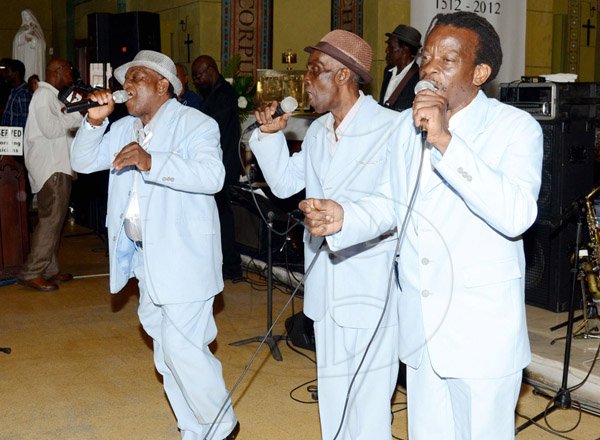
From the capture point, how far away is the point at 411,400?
2.51 metres

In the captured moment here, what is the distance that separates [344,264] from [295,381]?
174 centimetres

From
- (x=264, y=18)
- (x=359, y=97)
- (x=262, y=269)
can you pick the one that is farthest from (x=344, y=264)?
(x=264, y=18)

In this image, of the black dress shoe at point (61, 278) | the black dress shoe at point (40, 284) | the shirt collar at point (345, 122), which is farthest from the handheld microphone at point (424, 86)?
the black dress shoe at point (61, 278)

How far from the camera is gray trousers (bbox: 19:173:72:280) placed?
22.8 ft

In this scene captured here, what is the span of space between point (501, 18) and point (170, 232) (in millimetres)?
3865

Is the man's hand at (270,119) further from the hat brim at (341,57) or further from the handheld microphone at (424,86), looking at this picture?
the handheld microphone at (424,86)

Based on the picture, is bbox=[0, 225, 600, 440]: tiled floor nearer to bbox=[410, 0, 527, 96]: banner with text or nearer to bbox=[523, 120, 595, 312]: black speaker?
bbox=[523, 120, 595, 312]: black speaker

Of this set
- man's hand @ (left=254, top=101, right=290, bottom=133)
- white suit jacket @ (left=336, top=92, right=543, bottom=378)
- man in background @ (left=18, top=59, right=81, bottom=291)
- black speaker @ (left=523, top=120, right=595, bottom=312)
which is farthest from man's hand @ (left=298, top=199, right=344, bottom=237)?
man in background @ (left=18, top=59, right=81, bottom=291)

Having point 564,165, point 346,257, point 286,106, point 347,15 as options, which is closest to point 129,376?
point 346,257

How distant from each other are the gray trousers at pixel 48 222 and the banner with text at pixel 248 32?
396 centimetres

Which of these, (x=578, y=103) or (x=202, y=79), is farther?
(x=202, y=79)

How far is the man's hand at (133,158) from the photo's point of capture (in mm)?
3107

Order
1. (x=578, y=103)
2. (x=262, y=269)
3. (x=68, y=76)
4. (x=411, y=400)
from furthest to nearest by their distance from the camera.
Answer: (x=262, y=269) < (x=68, y=76) < (x=578, y=103) < (x=411, y=400)

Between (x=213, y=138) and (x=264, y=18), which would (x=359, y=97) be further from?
(x=264, y=18)
